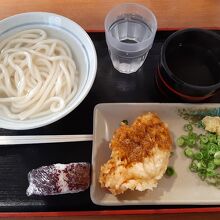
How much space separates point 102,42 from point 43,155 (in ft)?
2.21

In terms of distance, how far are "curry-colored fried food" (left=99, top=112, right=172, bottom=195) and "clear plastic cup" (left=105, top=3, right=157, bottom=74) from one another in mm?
317

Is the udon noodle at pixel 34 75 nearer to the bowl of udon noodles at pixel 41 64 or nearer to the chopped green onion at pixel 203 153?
the bowl of udon noodles at pixel 41 64

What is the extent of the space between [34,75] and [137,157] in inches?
23.8

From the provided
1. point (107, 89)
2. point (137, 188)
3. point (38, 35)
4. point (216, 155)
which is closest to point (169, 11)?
point (107, 89)

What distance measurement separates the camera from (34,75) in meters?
1.50

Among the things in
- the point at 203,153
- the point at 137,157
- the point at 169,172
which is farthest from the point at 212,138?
the point at 137,157

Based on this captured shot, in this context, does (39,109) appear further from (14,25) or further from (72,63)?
(14,25)

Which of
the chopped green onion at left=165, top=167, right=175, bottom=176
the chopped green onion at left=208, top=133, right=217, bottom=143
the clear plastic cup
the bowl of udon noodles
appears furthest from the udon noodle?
the chopped green onion at left=208, top=133, right=217, bottom=143

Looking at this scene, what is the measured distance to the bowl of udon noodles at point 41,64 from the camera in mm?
1428

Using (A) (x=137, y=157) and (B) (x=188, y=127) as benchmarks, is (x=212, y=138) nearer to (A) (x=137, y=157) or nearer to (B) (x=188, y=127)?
(B) (x=188, y=127)

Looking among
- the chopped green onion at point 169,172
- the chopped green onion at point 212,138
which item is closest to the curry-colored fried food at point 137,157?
the chopped green onion at point 169,172

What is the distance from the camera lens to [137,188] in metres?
1.28

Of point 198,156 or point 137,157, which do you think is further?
point 198,156

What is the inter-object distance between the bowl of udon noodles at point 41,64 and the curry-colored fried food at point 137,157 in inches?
11.0
